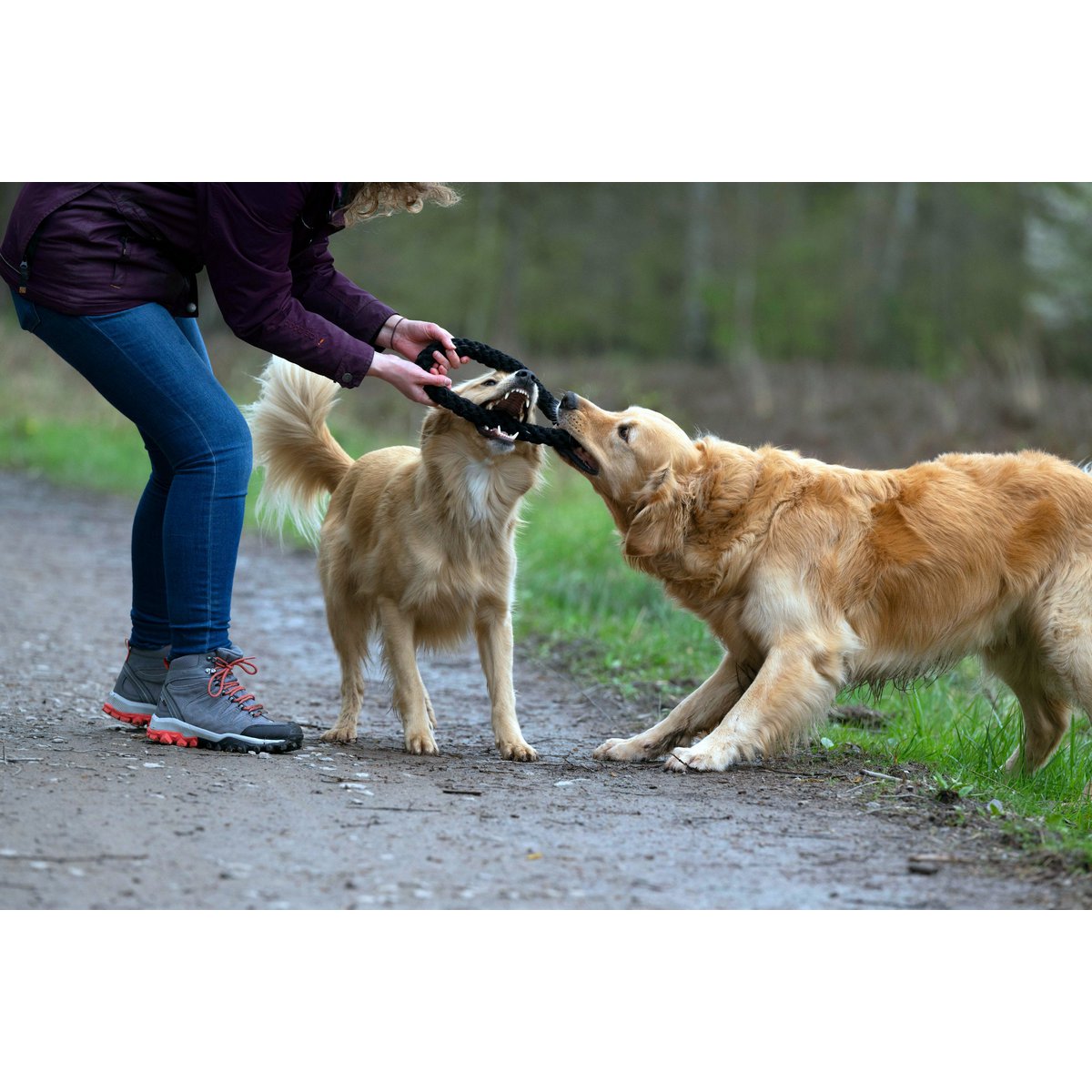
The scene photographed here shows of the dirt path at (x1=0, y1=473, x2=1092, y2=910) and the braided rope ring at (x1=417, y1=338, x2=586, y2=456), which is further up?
the braided rope ring at (x1=417, y1=338, x2=586, y2=456)

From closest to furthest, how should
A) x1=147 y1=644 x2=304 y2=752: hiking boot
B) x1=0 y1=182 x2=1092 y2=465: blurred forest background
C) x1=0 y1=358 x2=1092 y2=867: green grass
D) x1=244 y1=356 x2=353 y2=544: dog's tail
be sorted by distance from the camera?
x1=0 y1=358 x2=1092 y2=867: green grass
x1=147 y1=644 x2=304 y2=752: hiking boot
x1=244 y1=356 x2=353 y2=544: dog's tail
x1=0 y1=182 x2=1092 y2=465: blurred forest background

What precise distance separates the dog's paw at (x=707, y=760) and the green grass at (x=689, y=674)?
561mm

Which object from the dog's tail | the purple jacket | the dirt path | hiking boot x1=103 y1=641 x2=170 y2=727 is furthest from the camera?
the dog's tail

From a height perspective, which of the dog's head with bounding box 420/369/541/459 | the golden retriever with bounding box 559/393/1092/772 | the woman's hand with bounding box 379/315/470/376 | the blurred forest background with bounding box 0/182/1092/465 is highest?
the blurred forest background with bounding box 0/182/1092/465

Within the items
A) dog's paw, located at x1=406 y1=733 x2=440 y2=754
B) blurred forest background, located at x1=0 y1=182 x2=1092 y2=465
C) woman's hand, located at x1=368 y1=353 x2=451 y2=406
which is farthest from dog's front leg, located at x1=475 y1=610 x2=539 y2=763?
blurred forest background, located at x1=0 y1=182 x2=1092 y2=465

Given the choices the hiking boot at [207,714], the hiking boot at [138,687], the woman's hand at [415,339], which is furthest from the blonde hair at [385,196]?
the hiking boot at [138,687]

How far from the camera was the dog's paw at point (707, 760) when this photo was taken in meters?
4.24

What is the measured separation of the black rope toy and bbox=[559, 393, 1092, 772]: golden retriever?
0.14ft

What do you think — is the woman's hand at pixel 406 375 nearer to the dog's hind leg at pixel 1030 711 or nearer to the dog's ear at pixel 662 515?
the dog's ear at pixel 662 515

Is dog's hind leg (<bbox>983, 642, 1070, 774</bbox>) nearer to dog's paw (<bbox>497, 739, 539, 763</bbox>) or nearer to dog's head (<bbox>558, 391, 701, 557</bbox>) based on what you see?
dog's head (<bbox>558, 391, 701, 557</bbox>)

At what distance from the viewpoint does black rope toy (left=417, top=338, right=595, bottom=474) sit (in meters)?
4.34

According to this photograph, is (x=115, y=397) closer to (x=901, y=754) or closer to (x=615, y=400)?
(x=901, y=754)

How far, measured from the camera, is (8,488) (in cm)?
1255

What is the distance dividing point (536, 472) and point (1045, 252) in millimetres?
16732
